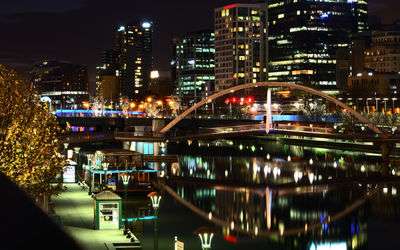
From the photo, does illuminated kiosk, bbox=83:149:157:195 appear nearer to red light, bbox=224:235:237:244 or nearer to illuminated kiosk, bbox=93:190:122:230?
red light, bbox=224:235:237:244

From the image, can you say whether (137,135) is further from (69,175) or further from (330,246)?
(330,246)

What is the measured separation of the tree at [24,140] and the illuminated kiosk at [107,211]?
10.2 ft

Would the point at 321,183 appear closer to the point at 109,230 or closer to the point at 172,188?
the point at 172,188

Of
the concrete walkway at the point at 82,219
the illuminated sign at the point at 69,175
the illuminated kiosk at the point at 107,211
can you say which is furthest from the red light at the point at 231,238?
the illuminated sign at the point at 69,175

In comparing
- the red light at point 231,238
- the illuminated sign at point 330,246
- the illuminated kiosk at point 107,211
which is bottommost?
the illuminated sign at point 330,246

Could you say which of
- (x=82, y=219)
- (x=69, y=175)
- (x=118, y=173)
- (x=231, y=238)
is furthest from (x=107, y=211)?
(x=118, y=173)

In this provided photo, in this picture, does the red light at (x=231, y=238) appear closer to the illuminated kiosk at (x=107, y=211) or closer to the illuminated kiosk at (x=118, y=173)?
→ the illuminated kiosk at (x=107, y=211)

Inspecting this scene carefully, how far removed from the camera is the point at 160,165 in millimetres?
82000

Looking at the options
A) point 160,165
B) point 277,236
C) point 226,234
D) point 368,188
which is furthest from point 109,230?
point 160,165

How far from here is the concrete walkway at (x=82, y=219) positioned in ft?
88.9

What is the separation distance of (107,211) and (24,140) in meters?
7.16

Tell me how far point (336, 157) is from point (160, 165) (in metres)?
26.9

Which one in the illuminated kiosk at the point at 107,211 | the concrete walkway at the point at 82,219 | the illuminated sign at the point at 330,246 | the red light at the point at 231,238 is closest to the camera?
the concrete walkway at the point at 82,219

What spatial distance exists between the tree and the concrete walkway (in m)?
2.54
